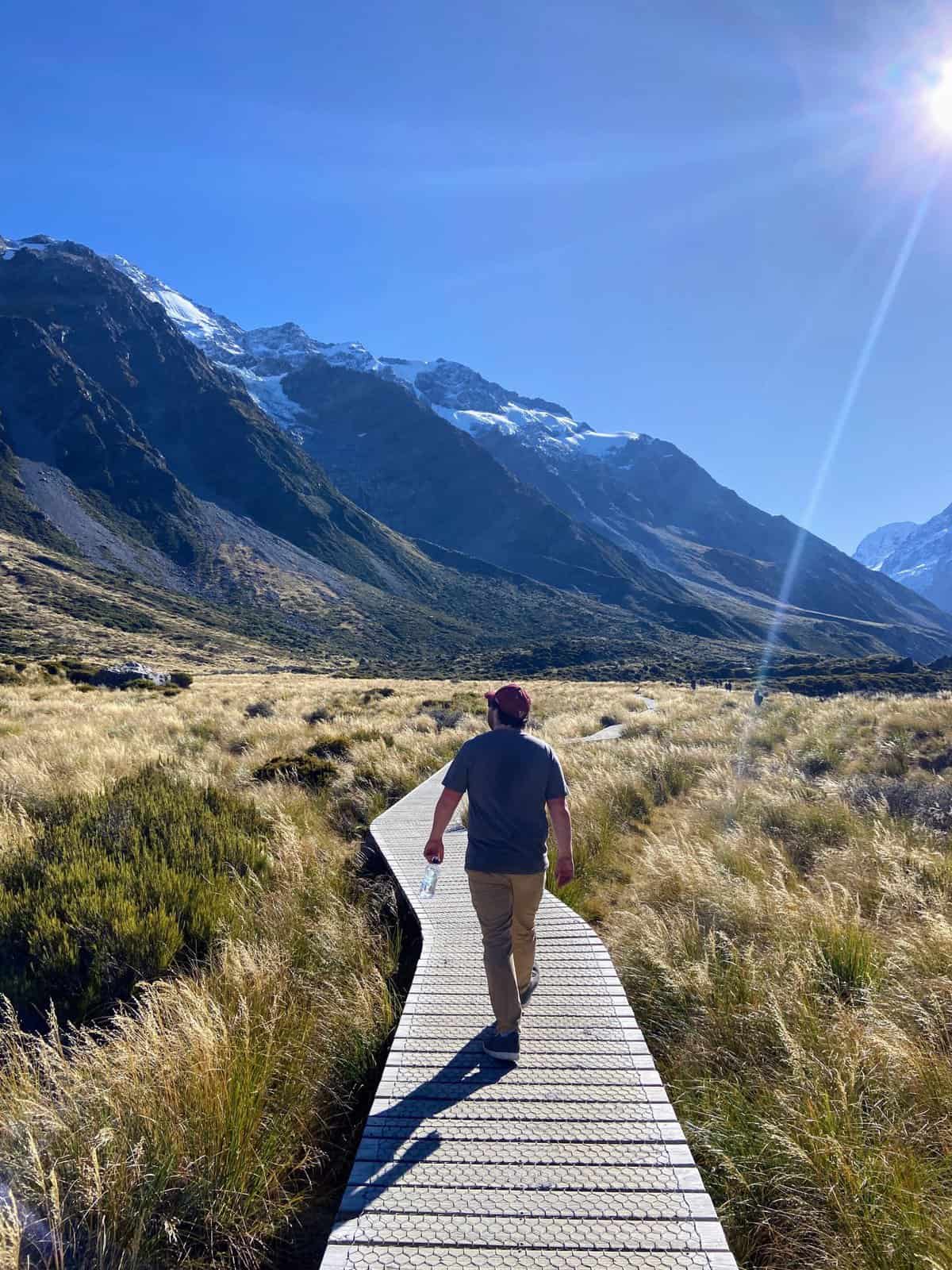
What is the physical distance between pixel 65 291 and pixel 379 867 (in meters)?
241

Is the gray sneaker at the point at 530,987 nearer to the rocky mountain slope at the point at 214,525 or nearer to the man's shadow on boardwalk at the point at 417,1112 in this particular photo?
the man's shadow on boardwalk at the point at 417,1112

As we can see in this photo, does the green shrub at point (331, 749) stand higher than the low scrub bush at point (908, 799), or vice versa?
the low scrub bush at point (908, 799)

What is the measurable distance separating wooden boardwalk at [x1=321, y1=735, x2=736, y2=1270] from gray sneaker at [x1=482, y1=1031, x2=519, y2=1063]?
5 centimetres

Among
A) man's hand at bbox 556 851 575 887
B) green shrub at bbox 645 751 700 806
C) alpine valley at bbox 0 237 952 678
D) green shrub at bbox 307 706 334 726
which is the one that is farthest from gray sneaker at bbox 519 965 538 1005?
alpine valley at bbox 0 237 952 678

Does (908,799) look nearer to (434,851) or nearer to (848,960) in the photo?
(848,960)

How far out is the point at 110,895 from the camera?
498cm

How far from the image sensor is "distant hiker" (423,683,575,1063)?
4074 mm

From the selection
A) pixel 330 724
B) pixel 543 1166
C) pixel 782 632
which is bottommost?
pixel 330 724

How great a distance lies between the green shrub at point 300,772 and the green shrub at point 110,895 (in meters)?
3.29

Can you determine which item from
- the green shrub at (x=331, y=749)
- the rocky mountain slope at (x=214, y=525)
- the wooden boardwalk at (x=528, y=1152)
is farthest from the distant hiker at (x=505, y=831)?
the rocky mountain slope at (x=214, y=525)

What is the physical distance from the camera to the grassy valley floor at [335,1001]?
276 centimetres

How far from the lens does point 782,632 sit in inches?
6988

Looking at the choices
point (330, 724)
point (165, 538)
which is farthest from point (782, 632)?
point (330, 724)

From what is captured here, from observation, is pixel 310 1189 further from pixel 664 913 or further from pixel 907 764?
pixel 907 764
